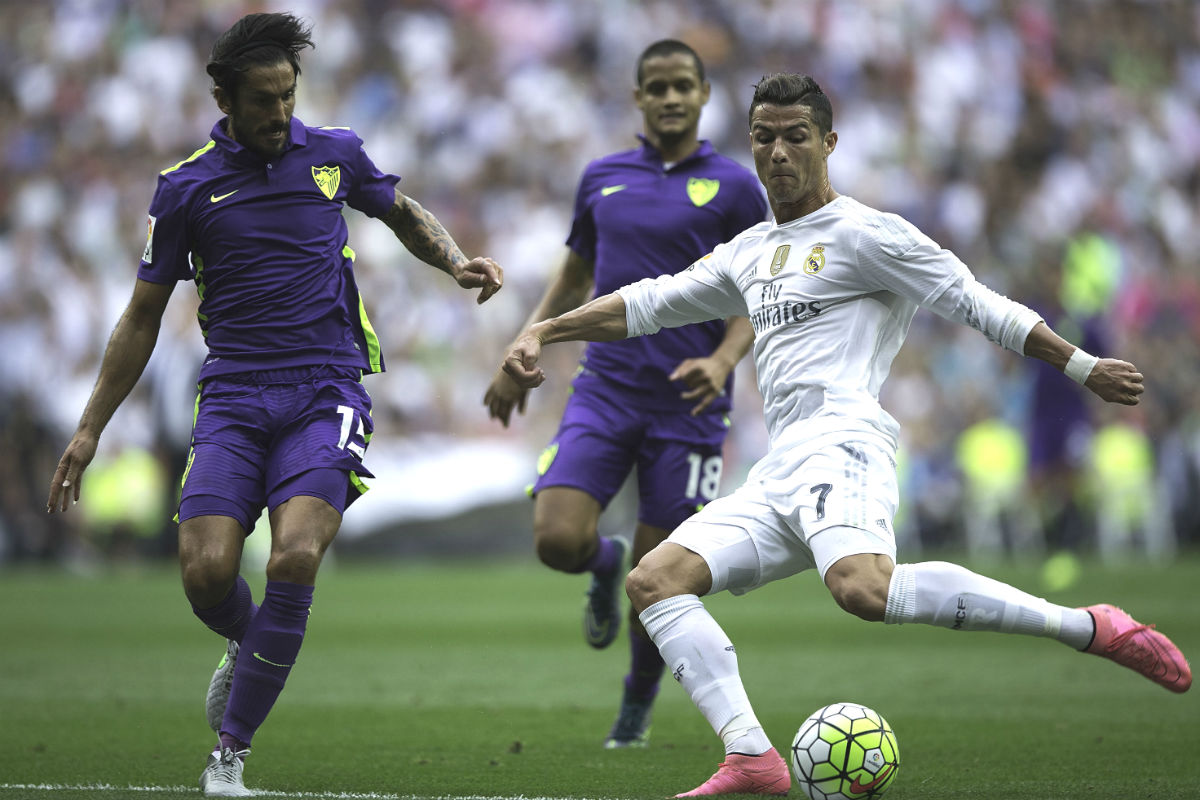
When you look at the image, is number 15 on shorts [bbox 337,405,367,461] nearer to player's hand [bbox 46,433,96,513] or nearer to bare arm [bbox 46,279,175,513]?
bare arm [bbox 46,279,175,513]

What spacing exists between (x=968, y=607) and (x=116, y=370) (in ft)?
10.3

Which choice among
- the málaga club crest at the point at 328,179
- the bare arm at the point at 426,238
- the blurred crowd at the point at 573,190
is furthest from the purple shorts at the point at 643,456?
the blurred crowd at the point at 573,190

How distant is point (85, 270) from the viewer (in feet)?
65.9

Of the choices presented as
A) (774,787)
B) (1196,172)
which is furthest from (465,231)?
(774,787)

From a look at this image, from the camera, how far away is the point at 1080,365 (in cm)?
496

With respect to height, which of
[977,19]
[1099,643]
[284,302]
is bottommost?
[1099,643]

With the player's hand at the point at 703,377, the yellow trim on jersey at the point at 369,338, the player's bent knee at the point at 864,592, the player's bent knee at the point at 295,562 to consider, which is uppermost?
the player's hand at the point at 703,377

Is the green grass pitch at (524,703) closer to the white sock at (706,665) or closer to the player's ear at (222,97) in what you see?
the white sock at (706,665)

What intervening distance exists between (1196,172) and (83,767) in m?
19.9

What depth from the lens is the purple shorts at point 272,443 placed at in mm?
5480

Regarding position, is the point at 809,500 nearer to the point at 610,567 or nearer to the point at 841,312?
the point at 841,312

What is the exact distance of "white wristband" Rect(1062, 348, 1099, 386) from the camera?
494cm

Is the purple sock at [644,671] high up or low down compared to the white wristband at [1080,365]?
down

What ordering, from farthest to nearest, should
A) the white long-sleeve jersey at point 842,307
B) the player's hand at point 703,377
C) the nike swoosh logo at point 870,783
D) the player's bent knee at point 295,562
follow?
→ the player's hand at point 703,377 < the player's bent knee at point 295,562 < the white long-sleeve jersey at point 842,307 < the nike swoosh logo at point 870,783
